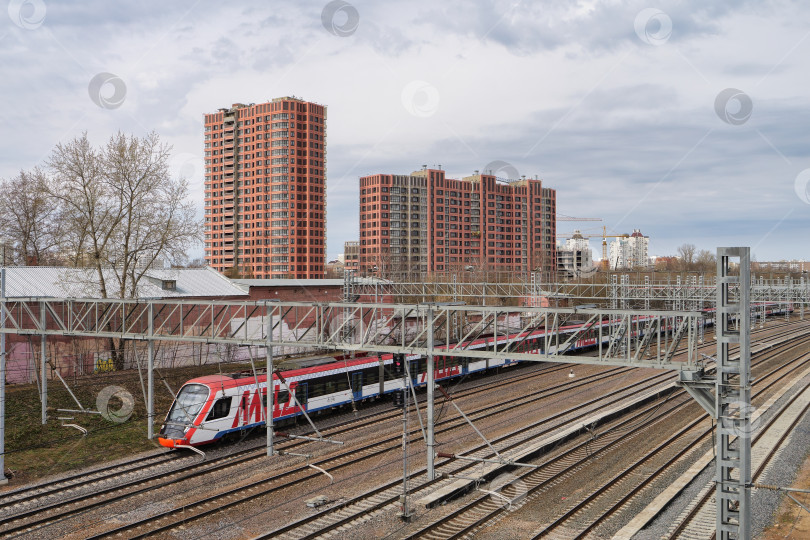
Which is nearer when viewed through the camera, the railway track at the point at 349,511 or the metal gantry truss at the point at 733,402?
the metal gantry truss at the point at 733,402

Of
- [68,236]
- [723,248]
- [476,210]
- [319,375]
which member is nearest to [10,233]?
[68,236]

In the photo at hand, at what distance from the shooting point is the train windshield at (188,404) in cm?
1908

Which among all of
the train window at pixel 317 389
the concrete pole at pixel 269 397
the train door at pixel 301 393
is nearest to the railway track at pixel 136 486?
the concrete pole at pixel 269 397

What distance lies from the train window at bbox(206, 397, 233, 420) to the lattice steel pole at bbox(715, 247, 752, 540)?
14682mm

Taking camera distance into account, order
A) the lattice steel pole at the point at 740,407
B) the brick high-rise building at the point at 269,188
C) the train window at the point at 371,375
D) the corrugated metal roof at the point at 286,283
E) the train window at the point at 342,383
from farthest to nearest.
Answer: the brick high-rise building at the point at 269,188 < the corrugated metal roof at the point at 286,283 < the train window at the point at 371,375 < the train window at the point at 342,383 < the lattice steel pole at the point at 740,407

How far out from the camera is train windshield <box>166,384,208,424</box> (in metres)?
19.1

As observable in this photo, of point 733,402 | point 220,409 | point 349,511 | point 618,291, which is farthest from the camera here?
point 618,291

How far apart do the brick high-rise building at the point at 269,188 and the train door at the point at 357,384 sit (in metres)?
69.1

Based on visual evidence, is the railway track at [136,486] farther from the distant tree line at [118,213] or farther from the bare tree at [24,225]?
the bare tree at [24,225]

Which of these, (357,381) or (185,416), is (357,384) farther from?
(185,416)

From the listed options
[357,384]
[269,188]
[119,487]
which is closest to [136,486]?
[119,487]

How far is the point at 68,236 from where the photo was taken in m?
30.9

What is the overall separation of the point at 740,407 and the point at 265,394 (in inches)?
621

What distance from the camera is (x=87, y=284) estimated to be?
29938 mm
